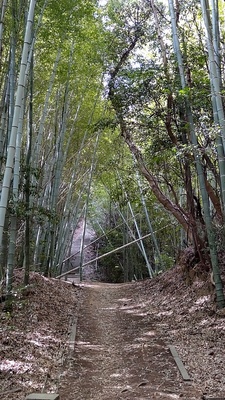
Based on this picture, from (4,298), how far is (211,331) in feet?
9.24

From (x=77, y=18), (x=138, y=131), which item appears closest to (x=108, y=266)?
(x=138, y=131)

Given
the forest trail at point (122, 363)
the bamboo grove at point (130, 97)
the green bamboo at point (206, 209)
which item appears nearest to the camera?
the forest trail at point (122, 363)

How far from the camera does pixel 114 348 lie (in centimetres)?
432

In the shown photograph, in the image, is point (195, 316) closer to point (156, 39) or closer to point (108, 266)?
point (156, 39)

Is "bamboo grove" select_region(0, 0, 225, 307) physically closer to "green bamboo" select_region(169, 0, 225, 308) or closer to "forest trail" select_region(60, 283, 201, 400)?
"green bamboo" select_region(169, 0, 225, 308)

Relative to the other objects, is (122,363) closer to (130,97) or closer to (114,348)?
(114,348)

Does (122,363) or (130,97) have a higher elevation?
(130,97)

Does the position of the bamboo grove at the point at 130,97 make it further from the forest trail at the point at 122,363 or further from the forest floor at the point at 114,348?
the forest trail at the point at 122,363

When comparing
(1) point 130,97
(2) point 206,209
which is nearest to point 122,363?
(2) point 206,209

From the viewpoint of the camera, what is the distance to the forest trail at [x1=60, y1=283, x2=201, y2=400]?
2.98 m

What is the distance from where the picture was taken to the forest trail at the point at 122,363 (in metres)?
2.98

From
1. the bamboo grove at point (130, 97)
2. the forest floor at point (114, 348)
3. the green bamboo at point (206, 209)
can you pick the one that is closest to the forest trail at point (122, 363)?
the forest floor at point (114, 348)

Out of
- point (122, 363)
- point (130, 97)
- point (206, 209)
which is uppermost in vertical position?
point (130, 97)

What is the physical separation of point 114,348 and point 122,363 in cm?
57
